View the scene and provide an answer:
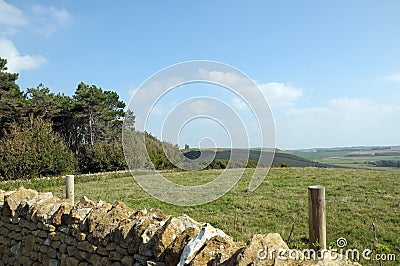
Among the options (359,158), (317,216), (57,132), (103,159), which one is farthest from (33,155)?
(317,216)

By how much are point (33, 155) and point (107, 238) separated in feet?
75.2

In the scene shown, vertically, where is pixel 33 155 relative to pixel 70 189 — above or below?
above

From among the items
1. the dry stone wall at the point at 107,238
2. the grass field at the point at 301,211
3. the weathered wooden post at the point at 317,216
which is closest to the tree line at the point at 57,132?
the grass field at the point at 301,211

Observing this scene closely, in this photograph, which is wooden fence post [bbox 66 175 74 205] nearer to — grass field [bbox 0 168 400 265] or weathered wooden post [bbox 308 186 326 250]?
grass field [bbox 0 168 400 265]

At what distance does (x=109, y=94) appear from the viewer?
3691 centimetres

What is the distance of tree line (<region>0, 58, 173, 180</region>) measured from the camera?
23500 millimetres

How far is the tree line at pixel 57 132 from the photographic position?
23.5 meters

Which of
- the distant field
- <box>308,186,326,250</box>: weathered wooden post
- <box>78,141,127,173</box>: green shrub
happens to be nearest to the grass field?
<box>308,186,326,250</box>: weathered wooden post

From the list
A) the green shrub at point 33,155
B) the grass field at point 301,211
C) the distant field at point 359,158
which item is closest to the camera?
the grass field at point 301,211

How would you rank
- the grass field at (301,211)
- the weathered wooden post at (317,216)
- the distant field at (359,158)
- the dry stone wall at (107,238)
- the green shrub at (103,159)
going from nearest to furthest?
1. the dry stone wall at (107,238)
2. the weathered wooden post at (317,216)
3. the grass field at (301,211)
4. the distant field at (359,158)
5. the green shrub at (103,159)

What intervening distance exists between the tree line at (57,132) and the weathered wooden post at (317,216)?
10839 mm

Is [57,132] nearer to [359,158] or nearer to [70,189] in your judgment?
[359,158]

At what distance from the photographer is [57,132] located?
31828 millimetres

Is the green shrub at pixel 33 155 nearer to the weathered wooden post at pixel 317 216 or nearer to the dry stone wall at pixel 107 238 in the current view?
the dry stone wall at pixel 107 238
